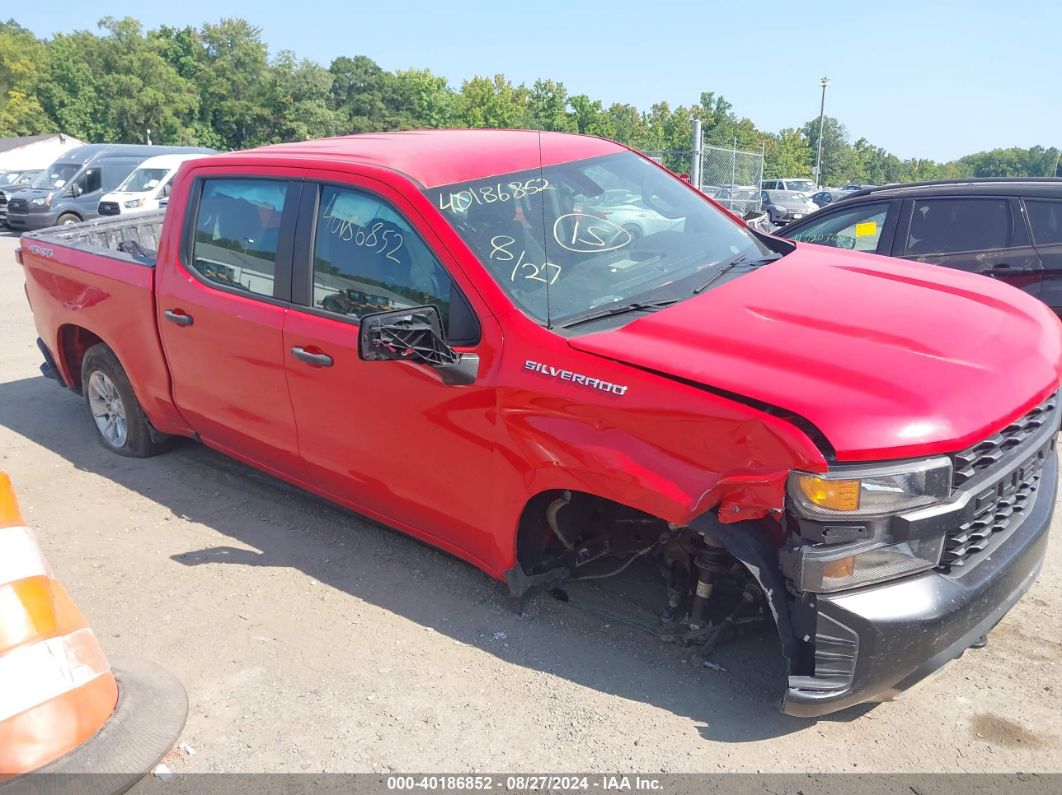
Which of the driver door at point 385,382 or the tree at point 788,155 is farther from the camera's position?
the tree at point 788,155

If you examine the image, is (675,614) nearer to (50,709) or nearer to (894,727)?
(894,727)

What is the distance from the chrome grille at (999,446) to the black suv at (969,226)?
9.94 feet

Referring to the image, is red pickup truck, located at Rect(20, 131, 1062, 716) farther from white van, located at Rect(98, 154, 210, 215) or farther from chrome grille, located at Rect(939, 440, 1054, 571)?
white van, located at Rect(98, 154, 210, 215)

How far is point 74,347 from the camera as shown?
5.91 meters

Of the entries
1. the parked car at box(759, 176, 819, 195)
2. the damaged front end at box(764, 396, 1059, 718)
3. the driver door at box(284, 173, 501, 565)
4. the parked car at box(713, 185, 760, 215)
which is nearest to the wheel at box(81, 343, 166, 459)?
the driver door at box(284, 173, 501, 565)

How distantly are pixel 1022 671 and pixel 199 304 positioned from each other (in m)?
3.97

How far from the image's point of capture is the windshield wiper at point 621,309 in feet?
10.8

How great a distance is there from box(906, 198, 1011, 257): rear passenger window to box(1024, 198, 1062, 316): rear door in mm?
154

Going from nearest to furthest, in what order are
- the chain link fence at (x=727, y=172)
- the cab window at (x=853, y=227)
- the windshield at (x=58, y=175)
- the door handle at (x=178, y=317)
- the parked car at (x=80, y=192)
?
1. the door handle at (x=178, y=317)
2. the cab window at (x=853, y=227)
3. the chain link fence at (x=727, y=172)
4. the parked car at (x=80, y=192)
5. the windshield at (x=58, y=175)

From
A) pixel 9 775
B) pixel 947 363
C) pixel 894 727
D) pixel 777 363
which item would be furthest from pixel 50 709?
pixel 947 363

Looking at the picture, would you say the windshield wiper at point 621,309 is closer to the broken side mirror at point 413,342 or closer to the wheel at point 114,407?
the broken side mirror at point 413,342

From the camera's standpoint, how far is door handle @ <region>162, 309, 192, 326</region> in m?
4.57

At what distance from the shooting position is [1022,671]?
10.7 feet

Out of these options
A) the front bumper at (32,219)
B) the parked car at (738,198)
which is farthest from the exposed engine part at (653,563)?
the front bumper at (32,219)
